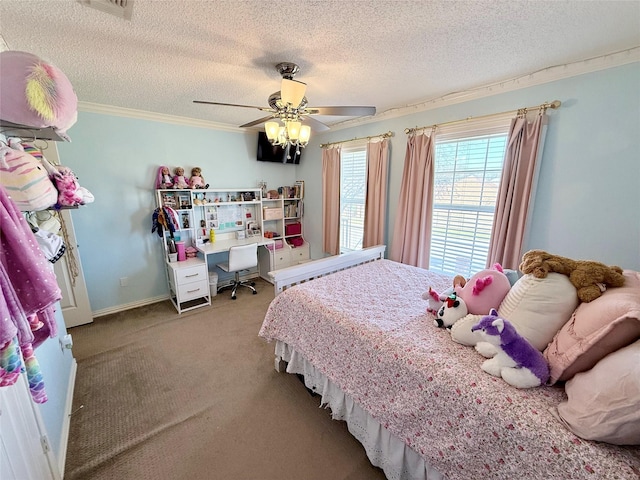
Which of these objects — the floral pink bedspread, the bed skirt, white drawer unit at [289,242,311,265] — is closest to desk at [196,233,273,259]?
white drawer unit at [289,242,311,265]

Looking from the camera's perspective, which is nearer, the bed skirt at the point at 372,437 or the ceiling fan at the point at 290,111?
the bed skirt at the point at 372,437

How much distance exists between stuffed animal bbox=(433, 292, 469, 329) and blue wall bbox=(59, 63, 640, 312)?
1.31 m

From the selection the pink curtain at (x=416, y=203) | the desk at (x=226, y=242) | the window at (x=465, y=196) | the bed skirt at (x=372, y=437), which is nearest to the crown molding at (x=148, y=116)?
the desk at (x=226, y=242)

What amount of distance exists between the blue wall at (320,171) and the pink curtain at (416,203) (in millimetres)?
187

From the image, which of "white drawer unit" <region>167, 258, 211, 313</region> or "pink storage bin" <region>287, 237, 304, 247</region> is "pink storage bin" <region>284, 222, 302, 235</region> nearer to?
"pink storage bin" <region>287, 237, 304, 247</region>

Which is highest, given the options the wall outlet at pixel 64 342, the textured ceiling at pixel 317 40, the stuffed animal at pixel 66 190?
the textured ceiling at pixel 317 40

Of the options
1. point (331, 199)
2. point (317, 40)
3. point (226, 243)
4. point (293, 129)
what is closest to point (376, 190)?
point (331, 199)

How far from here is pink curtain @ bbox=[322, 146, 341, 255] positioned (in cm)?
362

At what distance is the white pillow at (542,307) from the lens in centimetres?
108

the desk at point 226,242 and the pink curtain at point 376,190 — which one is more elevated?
the pink curtain at point 376,190

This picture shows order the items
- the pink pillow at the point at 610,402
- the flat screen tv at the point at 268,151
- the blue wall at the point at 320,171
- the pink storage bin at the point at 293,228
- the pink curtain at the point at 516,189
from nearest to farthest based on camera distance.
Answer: the pink pillow at the point at 610,402 < the blue wall at the point at 320,171 < the pink curtain at the point at 516,189 < the flat screen tv at the point at 268,151 < the pink storage bin at the point at 293,228

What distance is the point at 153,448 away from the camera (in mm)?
1493

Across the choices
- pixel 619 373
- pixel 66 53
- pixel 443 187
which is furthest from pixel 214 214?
pixel 619 373

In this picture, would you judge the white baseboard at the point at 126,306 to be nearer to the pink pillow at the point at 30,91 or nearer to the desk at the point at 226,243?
the desk at the point at 226,243
